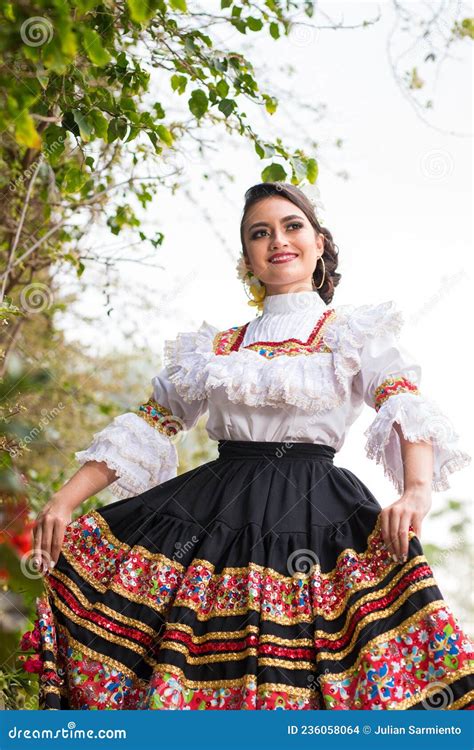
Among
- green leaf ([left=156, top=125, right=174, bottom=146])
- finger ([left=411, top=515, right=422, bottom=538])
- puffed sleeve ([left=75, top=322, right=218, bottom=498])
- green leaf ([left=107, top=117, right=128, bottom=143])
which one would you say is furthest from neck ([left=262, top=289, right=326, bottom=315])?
finger ([left=411, top=515, right=422, bottom=538])

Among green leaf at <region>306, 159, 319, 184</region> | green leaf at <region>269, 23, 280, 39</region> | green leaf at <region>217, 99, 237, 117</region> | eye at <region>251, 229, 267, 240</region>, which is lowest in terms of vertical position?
eye at <region>251, 229, 267, 240</region>

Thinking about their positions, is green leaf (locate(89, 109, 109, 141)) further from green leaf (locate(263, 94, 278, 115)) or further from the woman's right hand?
the woman's right hand

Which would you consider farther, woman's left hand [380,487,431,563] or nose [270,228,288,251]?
nose [270,228,288,251]

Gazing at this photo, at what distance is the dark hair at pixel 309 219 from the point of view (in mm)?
2824

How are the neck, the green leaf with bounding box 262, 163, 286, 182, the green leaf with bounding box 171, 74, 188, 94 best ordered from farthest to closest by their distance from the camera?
the green leaf with bounding box 262, 163, 286, 182, the green leaf with bounding box 171, 74, 188, 94, the neck

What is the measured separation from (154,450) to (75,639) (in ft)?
2.09

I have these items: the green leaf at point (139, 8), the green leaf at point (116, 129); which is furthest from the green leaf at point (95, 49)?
the green leaf at point (116, 129)

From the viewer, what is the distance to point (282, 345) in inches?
102

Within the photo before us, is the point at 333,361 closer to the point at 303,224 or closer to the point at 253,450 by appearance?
the point at 253,450

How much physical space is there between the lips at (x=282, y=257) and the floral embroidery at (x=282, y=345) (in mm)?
226

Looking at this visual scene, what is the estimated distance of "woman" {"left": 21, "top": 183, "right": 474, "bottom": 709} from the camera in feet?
6.48

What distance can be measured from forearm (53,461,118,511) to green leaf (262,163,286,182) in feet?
3.73

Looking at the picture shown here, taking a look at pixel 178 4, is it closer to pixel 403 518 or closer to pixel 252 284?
pixel 252 284

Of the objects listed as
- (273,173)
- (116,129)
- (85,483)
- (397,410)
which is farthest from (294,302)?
(85,483)
